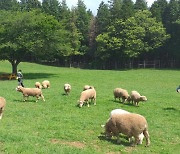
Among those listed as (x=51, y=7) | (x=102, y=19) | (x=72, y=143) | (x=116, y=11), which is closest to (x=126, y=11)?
(x=116, y=11)

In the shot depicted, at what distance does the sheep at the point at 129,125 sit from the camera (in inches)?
472

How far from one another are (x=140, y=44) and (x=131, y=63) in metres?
5.97

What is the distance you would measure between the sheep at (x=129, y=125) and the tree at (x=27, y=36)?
103 ft

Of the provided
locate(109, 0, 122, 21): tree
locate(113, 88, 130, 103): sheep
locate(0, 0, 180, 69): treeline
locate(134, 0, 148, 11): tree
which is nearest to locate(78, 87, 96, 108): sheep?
locate(113, 88, 130, 103): sheep

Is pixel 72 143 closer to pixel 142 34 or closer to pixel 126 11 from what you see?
pixel 142 34

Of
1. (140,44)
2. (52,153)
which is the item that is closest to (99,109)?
(52,153)

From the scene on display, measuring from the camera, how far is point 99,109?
19484mm

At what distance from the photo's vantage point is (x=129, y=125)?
12.1 metres

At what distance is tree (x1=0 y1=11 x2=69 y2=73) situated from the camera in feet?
141

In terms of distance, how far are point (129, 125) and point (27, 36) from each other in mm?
34312

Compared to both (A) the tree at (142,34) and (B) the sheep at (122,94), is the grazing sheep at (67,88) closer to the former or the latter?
(B) the sheep at (122,94)

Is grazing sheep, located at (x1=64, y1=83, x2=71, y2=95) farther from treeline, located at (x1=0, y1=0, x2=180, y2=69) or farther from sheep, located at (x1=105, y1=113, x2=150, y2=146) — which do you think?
treeline, located at (x1=0, y1=0, x2=180, y2=69)

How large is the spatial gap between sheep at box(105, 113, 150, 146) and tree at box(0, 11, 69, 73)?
3127 cm

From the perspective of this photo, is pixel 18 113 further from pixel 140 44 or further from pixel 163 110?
pixel 140 44
